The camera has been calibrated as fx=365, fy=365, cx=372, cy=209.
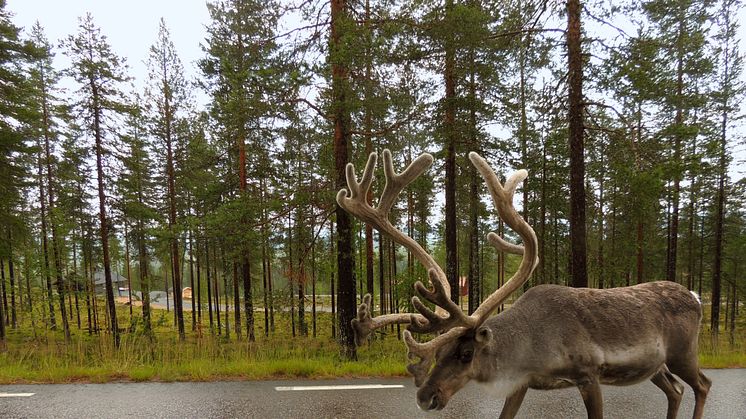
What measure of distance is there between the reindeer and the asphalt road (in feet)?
4.47

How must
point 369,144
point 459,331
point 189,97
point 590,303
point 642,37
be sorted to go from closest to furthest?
1. point 459,331
2. point 590,303
3. point 642,37
4. point 369,144
5. point 189,97

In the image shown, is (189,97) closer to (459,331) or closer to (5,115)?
(5,115)

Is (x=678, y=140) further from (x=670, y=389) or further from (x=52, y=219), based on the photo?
(x=52, y=219)

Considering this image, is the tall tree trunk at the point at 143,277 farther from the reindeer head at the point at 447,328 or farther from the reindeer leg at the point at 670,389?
the reindeer leg at the point at 670,389

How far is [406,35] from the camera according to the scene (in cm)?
802

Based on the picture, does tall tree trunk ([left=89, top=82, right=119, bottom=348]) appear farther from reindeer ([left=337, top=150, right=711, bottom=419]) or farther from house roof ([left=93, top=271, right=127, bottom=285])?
reindeer ([left=337, top=150, right=711, bottom=419])

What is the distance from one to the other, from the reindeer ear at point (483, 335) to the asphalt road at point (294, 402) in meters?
2.02

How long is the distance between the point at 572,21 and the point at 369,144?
6482 millimetres

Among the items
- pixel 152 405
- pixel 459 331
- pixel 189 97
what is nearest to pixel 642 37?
pixel 459 331

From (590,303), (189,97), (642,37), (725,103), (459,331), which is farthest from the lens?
(189,97)

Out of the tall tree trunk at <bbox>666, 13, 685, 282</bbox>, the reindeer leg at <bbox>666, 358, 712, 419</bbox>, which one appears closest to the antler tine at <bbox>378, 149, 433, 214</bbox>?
the reindeer leg at <bbox>666, 358, 712, 419</bbox>

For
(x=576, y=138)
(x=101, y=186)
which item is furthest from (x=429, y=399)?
(x=101, y=186)

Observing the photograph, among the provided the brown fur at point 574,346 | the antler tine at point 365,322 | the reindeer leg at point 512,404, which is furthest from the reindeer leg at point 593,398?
the antler tine at point 365,322

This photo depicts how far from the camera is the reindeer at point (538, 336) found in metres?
2.41
